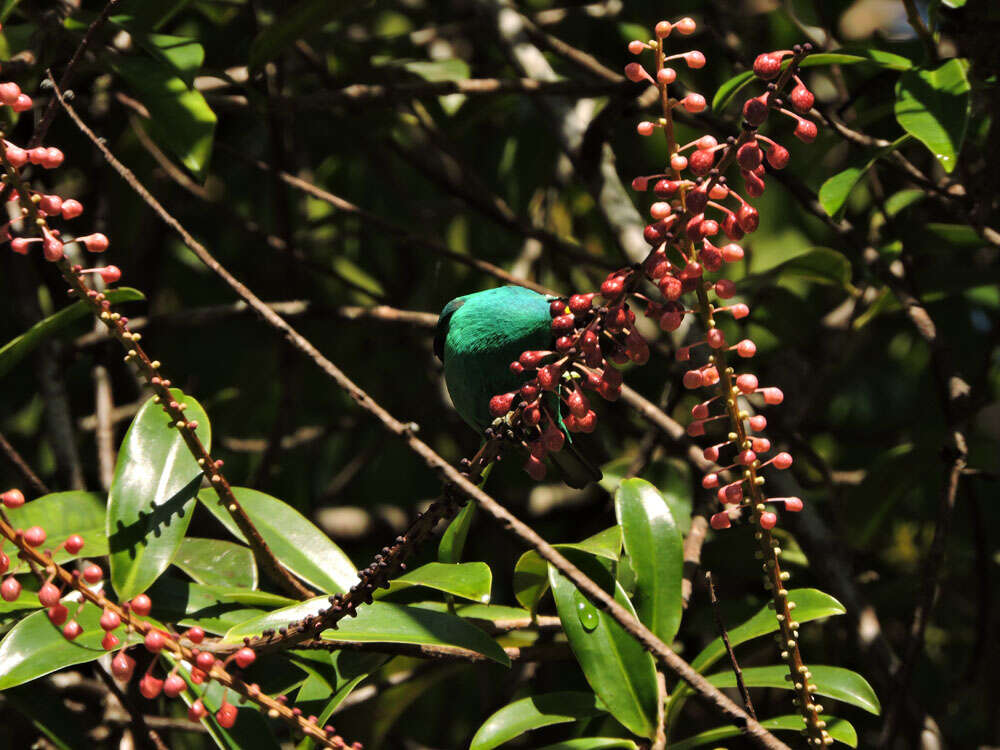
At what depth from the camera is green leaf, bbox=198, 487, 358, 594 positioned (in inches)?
70.0

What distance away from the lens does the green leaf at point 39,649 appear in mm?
1442

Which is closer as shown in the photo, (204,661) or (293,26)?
(204,661)

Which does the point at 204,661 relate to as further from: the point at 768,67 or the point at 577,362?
the point at 768,67

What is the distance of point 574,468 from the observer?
2.30 metres

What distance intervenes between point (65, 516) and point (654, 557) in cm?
103

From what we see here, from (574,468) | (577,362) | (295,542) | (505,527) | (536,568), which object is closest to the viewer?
(505,527)

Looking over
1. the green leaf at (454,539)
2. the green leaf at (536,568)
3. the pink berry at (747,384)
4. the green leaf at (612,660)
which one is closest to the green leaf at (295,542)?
the green leaf at (454,539)

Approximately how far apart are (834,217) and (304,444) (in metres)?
1.86

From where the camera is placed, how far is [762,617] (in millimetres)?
1653

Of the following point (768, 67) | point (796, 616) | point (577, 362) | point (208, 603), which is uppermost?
point (768, 67)

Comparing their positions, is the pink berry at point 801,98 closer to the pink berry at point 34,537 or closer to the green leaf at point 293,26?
the pink berry at point 34,537

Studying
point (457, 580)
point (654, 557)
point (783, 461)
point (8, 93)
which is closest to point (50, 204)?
point (8, 93)

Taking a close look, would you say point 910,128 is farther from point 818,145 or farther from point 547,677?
point 547,677

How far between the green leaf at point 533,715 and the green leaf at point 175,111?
1.11 metres
